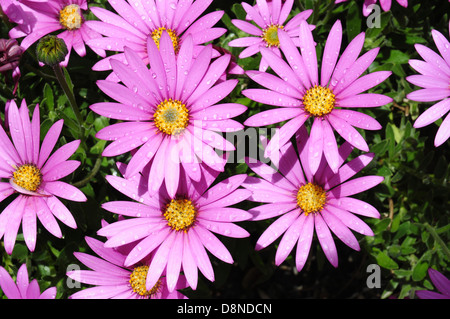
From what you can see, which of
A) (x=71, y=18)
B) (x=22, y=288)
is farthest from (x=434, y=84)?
(x=22, y=288)

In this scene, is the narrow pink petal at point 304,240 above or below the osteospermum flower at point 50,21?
below

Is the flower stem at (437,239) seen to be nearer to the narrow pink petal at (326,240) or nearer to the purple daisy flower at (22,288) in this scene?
the narrow pink petal at (326,240)

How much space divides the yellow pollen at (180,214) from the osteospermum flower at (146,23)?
65 centimetres

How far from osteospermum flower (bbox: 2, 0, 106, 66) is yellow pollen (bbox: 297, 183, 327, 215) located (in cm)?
121

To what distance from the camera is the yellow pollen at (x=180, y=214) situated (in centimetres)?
215

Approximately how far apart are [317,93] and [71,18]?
127cm

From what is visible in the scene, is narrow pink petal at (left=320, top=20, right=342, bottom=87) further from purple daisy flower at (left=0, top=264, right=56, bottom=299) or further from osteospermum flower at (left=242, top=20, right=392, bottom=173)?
purple daisy flower at (left=0, top=264, right=56, bottom=299)

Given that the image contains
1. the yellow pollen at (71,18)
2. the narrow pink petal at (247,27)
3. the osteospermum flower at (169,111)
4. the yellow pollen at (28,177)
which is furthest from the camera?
the yellow pollen at (71,18)

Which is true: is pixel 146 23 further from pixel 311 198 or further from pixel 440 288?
pixel 440 288

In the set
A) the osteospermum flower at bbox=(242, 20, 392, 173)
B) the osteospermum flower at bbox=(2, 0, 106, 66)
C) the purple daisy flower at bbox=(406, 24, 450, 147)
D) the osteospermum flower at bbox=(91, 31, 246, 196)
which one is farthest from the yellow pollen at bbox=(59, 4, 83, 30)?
the purple daisy flower at bbox=(406, 24, 450, 147)

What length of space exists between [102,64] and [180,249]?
2.85 ft

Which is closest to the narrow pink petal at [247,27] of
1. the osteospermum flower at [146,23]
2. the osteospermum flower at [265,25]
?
the osteospermum flower at [265,25]

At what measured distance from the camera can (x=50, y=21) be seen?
2.49 m

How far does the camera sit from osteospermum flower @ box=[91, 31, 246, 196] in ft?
6.39
